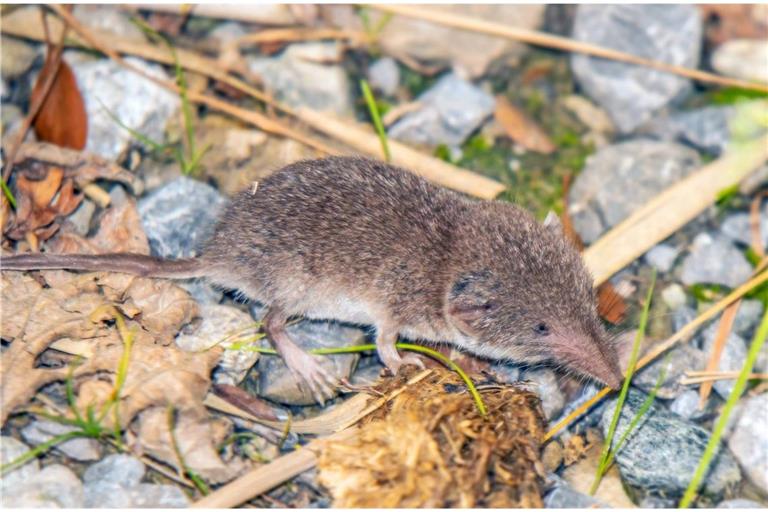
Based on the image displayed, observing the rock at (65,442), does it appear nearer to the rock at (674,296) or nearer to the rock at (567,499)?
the rock at (567,499)

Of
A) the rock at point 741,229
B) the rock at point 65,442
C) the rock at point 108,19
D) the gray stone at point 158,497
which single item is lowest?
the gray stone at point 158,497

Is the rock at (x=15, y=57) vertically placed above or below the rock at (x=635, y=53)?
below

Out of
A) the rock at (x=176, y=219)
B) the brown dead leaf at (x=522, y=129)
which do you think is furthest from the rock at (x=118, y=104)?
the brown dead leaf at (x=522, y=129)

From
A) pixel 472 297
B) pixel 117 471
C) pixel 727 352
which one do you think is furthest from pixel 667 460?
pixel 117 471

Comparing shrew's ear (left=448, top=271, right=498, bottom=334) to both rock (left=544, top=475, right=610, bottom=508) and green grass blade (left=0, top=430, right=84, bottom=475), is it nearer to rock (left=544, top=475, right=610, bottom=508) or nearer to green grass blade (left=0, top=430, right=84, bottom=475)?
rock (left=544, top=475, right=610, bottom=508)

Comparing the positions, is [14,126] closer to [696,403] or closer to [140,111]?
[140,111]

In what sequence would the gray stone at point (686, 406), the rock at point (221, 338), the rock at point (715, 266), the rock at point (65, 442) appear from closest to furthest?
the rock at point (65, 442)
the rock at point (221, 338)
the gray stone at point (686, 406)
the rock at point (715, 266)
